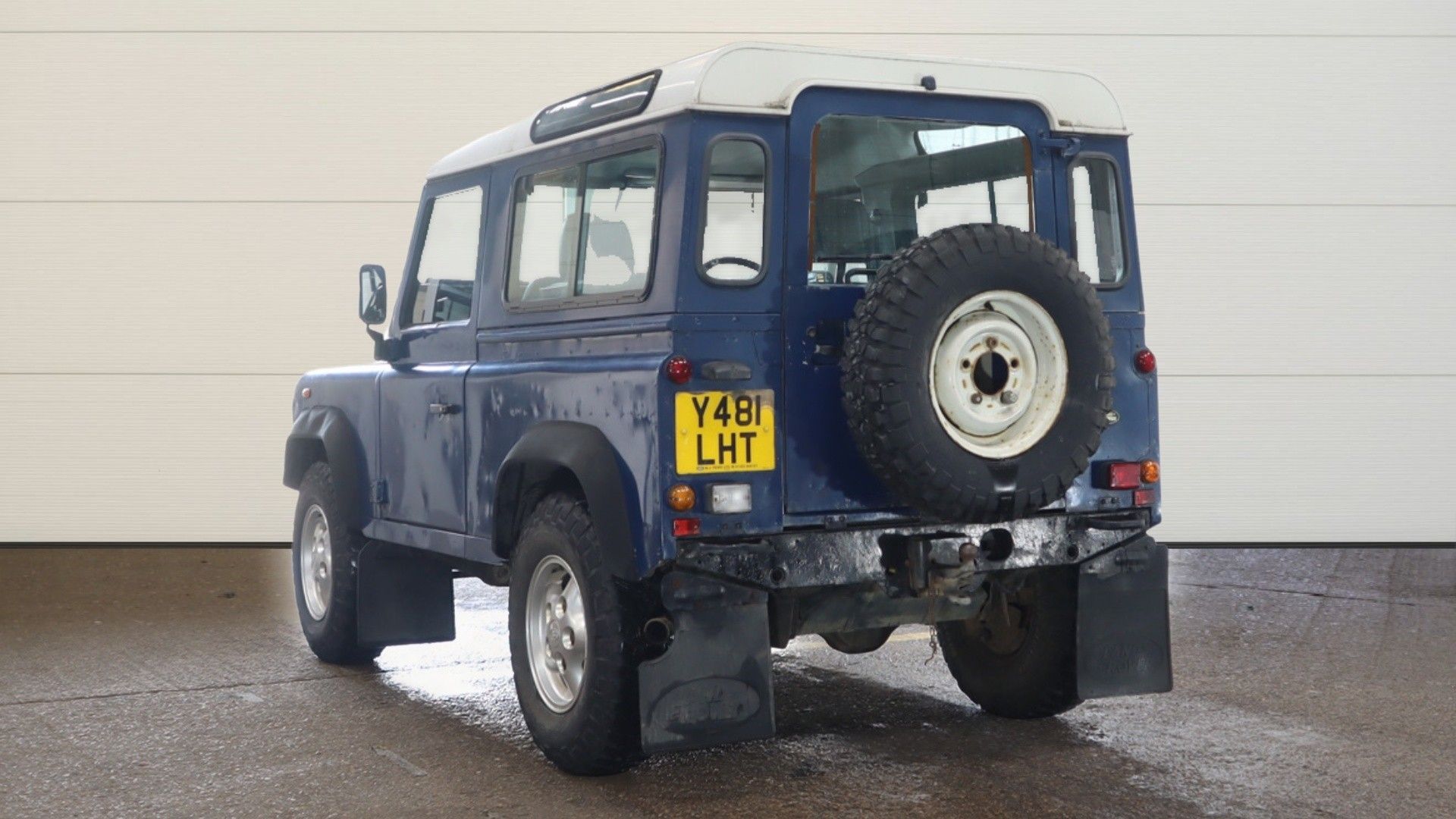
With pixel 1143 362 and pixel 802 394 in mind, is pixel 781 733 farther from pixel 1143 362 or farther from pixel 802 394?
pixel 1143 362

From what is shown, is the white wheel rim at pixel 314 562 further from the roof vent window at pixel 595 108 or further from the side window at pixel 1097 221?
the side window at pixel 1097 221

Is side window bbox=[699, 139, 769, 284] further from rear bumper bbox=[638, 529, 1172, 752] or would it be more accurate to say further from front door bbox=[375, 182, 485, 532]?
front door bbox=[375, 182, 485, 532]

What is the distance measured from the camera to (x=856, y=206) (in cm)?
521

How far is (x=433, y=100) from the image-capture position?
11547 mm

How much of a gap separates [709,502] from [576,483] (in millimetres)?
665

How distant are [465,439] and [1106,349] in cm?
240

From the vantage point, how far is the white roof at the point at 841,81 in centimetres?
497

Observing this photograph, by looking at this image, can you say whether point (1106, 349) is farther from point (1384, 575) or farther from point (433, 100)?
point (433, 100)

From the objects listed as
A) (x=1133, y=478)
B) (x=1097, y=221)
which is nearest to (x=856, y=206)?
(x=1097, y=221)

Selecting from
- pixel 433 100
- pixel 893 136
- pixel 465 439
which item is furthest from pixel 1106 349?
pixel 433 100

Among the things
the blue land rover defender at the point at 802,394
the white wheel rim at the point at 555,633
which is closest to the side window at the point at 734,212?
the blue land rover defender at the point at 802,394

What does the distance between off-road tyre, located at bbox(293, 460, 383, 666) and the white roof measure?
7.98 ft

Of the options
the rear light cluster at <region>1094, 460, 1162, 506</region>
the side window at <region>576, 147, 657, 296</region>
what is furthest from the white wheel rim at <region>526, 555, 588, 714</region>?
the rear light cluster at <region>1094, 460, 1162, 506</region>

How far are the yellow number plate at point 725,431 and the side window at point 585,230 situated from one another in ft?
1.64
